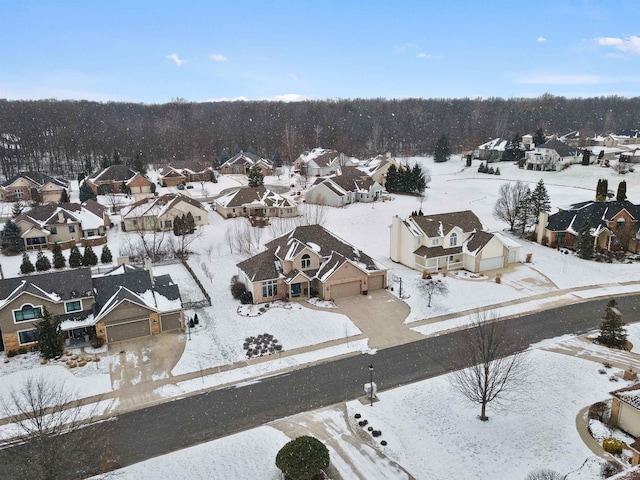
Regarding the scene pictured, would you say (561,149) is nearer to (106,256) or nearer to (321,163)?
(321,163)

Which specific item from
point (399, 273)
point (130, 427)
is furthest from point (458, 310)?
point (130, 427)

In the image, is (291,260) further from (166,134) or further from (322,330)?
(166,134)

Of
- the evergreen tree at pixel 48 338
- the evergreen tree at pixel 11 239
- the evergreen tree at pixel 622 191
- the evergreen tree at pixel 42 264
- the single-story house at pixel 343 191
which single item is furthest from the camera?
the single-story house at pixel 343 191

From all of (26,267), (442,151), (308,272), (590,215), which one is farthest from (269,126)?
(308,272)

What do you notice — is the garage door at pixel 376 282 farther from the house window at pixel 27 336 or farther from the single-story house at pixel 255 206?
the single-story house at pixel 255 206

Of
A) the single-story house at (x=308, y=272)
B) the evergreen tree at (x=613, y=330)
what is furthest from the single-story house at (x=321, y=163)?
the evergreen tree at (x=613, y=330)

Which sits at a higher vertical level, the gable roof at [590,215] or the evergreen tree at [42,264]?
the gable roof at [590,215]

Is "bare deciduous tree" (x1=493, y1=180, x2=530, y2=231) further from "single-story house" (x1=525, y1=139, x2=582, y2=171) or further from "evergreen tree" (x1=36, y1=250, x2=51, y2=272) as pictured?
"evergreen tree" (x1=36, y1=250, x2=51, y2=272)
